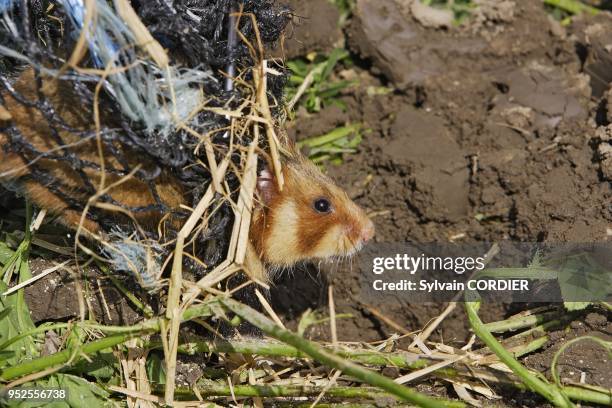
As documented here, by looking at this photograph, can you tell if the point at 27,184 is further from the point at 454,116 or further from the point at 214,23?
the point at 454,116

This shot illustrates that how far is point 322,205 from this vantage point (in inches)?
136

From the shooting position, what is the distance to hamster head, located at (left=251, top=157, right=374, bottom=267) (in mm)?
3336

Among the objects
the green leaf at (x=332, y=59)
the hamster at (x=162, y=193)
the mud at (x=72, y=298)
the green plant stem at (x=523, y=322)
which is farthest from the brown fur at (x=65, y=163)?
the green leaf at (x=332, y=59)

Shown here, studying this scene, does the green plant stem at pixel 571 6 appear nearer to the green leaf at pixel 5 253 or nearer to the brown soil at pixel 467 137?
the brown soil at pixel 467 137

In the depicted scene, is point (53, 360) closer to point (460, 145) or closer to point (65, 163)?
point (65, 163)

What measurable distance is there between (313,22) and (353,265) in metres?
1.69

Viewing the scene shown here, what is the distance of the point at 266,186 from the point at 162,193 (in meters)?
0.49

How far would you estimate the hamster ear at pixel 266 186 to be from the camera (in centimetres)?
327

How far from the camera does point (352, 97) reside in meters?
4.76

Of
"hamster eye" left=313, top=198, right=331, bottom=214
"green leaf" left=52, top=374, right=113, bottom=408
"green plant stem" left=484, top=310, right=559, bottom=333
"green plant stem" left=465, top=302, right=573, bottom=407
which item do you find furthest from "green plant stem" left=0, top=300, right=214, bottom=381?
"green plant stem" left=484, top=310, right=559, bottom=333

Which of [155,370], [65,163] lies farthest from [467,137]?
[65,163]

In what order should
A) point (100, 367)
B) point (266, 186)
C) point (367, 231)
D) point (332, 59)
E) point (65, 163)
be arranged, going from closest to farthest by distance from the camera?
point (65, 163) < point (100, 367) < point (266, 186) < point (367, 231) < point (332, 59)

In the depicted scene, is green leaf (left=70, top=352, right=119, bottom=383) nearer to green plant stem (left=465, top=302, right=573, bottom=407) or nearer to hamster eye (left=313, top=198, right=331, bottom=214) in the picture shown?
hamster eye (left=313, top=198, right=331, bottom=214)

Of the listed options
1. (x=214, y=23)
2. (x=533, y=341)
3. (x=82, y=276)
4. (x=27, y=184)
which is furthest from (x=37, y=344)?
(x=533, y=341)
